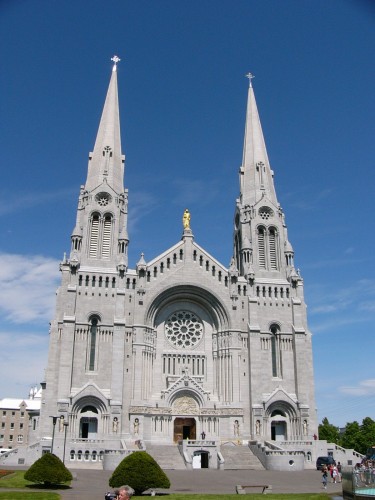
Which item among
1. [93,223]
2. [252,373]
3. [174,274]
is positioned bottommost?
[252,373]

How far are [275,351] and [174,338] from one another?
34.5ft

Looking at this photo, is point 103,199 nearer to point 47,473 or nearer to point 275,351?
point 275,351

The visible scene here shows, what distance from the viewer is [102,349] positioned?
2020 inches

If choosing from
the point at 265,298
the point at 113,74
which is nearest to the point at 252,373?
the point at 265,298

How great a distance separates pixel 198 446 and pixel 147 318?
14351mm

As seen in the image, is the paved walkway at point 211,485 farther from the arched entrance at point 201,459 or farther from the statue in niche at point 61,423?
the statue in niche at point 61,423

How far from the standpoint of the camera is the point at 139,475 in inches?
887

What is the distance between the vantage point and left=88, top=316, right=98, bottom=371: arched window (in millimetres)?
51000

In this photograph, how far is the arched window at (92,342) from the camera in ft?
167

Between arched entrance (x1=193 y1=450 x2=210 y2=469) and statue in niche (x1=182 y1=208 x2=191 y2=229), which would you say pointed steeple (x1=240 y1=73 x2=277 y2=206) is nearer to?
statue in niche (x1=182 y1=208 x2=191 y2=229)

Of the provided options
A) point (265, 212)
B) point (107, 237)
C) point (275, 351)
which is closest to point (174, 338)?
point (275, 351)

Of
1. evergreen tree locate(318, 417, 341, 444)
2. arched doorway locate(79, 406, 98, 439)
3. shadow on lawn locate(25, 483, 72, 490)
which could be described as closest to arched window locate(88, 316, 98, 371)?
arched doorway locate(79, 406, 98, 439)

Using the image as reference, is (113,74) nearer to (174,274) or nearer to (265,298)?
(174,274)

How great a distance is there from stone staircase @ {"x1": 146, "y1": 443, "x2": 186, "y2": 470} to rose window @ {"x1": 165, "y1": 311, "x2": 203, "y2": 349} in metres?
11.8
